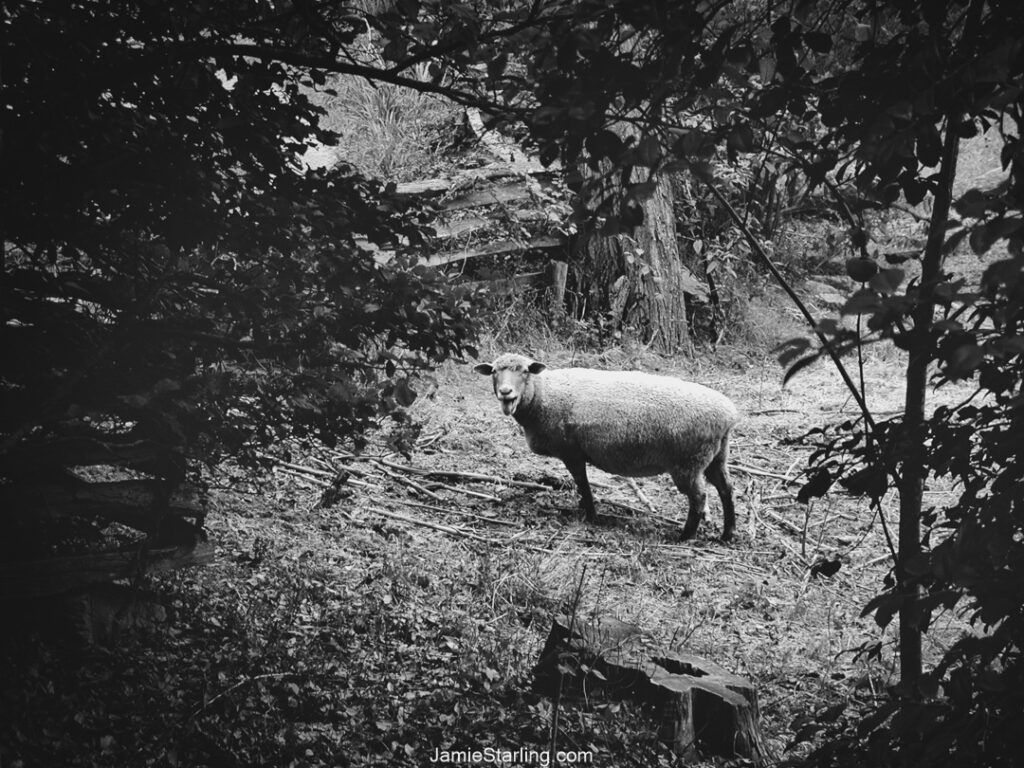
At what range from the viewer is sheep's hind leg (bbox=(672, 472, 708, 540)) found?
7133 mm

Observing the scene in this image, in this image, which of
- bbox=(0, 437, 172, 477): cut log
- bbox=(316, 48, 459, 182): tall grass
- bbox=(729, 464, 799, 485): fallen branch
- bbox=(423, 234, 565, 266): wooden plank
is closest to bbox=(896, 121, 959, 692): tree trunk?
bbox=(0, 437, 172, 477): cut log

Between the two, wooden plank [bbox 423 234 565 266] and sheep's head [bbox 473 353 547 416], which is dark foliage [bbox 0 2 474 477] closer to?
sheep's head [bbox 473 353 547 416]

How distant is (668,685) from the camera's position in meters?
4.07

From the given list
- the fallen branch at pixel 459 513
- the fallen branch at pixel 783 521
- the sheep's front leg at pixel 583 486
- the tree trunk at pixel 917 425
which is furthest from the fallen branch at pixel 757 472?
the tree trunk at pixel 917 425

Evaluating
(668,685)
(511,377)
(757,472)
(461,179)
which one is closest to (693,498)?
(757,472)

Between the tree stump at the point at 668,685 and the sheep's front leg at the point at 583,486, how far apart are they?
2844 millimetres

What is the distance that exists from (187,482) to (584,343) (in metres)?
7.09

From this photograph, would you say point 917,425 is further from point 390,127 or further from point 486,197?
point 390,127

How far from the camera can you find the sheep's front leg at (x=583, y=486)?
7.32 m

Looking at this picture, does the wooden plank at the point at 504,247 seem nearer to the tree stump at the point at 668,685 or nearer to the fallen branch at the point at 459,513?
the fallen branch at the point at 459,513

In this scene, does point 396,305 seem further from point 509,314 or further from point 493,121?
point 509,314

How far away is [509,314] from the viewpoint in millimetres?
10945

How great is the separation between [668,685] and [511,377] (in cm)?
352

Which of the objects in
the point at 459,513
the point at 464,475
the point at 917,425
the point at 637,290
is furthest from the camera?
the point at 637,290
